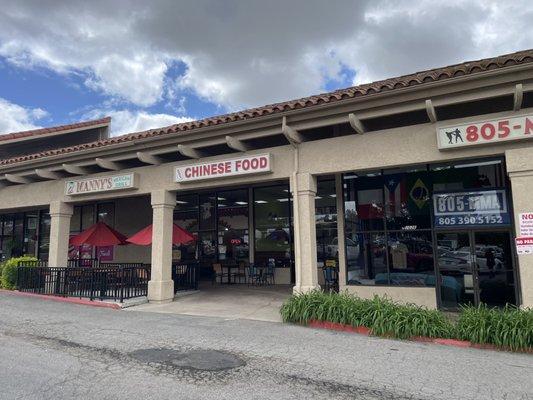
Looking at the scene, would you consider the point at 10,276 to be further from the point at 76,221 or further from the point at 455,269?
the point at 455,269

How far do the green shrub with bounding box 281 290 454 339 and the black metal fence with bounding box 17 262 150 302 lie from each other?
5.67m

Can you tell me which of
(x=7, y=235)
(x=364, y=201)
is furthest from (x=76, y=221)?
(x=364, y=201)

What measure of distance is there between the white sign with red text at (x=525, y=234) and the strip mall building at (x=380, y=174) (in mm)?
23

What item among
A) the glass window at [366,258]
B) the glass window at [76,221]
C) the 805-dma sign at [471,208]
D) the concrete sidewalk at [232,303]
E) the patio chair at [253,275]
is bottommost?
the concrete sidewalk at [232,303]

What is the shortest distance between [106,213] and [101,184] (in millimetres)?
6677

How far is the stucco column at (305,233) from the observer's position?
10.4 meters

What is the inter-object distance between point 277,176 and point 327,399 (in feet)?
21.9

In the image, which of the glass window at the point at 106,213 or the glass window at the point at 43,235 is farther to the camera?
the glass window at the point at 43,235

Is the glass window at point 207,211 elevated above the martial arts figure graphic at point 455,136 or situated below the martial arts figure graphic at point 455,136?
below

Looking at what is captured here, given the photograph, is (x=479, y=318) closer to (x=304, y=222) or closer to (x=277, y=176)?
(x=304, y=222)

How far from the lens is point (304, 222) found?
34.8 feet

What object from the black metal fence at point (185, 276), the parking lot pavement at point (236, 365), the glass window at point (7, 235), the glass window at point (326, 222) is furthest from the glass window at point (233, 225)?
the glass window at point (7, 235)

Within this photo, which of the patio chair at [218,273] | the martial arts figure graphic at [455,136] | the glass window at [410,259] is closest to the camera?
the martial arts figure graphic at [455,136]

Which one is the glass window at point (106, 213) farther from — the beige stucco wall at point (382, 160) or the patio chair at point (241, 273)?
the patio chair at point (241, 273)
